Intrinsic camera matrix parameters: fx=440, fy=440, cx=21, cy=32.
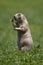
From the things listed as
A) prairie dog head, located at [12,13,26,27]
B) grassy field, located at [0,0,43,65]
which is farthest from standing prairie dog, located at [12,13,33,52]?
grassy field, located at [0,0,43,65]

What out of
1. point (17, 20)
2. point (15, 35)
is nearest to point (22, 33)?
point (17, 20)

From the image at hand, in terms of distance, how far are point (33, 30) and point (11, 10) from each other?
5.98 metres

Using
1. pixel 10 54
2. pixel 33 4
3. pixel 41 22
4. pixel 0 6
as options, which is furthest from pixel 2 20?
pixel 10 54

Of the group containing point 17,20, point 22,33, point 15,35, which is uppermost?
point 15,35

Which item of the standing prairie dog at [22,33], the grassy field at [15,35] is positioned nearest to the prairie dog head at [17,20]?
the standing prairie dog at [22,33]

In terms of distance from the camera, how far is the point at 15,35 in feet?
47.6

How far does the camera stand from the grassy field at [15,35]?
943 centimetres

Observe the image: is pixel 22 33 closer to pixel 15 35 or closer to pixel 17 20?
pixel 17 20

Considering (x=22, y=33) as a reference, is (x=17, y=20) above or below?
Answer: above

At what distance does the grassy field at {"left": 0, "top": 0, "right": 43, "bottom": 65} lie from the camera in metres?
9.43

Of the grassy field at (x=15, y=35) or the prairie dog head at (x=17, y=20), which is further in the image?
the prairie dog head at (x=17, y=20)

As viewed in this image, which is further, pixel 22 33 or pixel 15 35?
pixel 15 35

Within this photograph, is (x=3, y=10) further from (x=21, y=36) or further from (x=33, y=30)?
(x=21, y=36)

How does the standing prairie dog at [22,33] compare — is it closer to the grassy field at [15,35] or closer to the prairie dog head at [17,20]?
the prairie dog head at [17,20]
